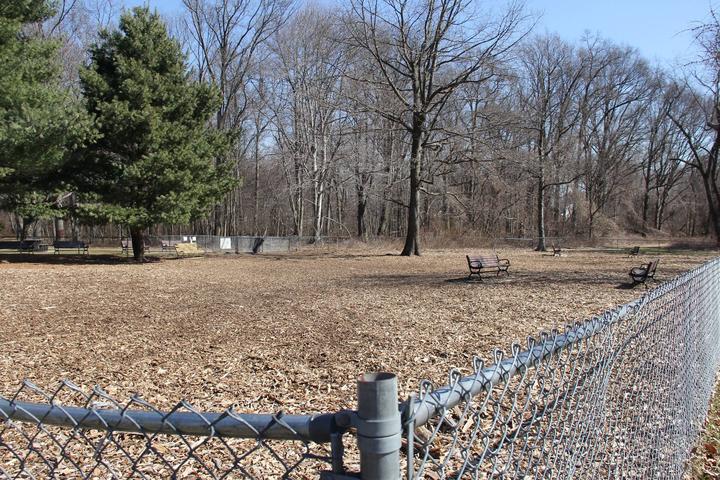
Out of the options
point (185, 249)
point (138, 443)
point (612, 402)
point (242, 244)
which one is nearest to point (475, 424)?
point (612, 402)

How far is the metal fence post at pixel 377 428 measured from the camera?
1.04 m

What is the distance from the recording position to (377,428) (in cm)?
105

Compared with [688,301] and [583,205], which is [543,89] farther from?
[688,301]

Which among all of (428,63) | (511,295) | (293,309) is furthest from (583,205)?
(293,309)

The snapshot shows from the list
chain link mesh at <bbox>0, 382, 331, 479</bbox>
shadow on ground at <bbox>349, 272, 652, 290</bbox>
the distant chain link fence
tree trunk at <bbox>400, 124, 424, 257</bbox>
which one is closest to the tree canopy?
shadow on ground at <bbox>349, 272, 652, 290</bbox>

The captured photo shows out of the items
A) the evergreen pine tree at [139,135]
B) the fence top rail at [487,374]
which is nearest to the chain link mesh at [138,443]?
the fence top rail at [487,374]

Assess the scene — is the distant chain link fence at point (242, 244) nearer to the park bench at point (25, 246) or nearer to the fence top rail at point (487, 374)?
the park bench at point (25, 246)

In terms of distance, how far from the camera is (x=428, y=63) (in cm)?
2709

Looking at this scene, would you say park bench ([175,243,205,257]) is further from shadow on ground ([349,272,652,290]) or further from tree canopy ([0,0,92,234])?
shadow on ground ([349,272,652,290])

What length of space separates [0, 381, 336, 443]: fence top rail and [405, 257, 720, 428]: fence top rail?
24 centimetres

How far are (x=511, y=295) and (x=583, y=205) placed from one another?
46720mm

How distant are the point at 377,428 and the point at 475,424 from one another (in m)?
0.93

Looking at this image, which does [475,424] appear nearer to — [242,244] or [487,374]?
[487,374]

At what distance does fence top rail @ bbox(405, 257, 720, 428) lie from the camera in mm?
1240
